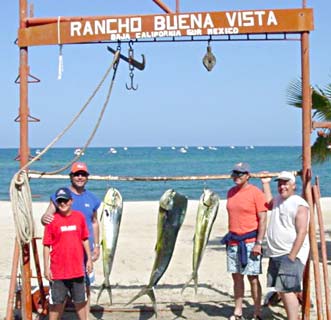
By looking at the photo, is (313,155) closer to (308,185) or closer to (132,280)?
(132,280)

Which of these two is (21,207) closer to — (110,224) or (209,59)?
(110,224)

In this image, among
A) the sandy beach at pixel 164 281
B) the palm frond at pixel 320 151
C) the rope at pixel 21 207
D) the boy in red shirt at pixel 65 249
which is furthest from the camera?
the palm frond at pixel 320 151

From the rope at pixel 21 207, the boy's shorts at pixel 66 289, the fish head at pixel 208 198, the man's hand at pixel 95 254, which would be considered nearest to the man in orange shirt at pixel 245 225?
the fish head at pixel 208 198

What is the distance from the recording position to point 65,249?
6.01 meters

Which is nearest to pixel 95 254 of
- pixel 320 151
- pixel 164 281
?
pixel 164 281

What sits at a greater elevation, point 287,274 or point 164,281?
point 287,274

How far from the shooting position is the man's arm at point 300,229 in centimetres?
612

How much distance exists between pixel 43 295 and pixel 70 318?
0.59 m

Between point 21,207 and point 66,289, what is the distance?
0.89 metres

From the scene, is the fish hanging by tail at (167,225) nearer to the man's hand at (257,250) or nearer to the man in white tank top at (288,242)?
the man's hand at (257,250)

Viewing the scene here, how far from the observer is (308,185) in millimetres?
6566

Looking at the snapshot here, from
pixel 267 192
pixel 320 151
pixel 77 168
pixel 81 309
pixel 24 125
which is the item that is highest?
pixel 24 125

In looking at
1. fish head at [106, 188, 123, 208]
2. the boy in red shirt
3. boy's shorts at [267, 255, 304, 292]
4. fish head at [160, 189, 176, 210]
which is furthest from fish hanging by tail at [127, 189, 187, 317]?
boy's shorts at [267, 255, 304, 292]

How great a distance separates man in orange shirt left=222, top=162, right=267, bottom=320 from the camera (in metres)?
6.67
